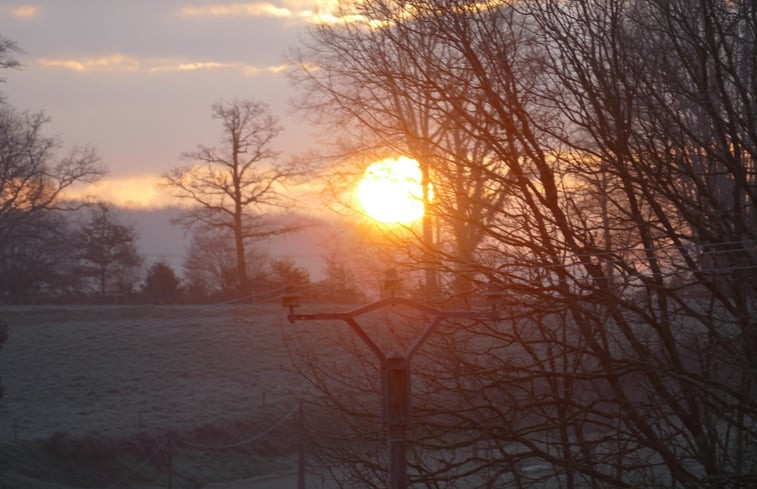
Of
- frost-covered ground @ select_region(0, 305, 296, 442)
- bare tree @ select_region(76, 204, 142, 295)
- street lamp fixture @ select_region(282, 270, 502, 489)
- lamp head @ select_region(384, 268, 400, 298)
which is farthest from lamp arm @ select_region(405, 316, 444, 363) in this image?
bare tree @ select_region(76, 204, 142, 295)

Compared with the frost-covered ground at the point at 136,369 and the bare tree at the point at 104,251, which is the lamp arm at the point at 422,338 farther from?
the bare tree at the point at 104,251

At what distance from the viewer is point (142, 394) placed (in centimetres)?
3023

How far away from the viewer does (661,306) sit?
865 cm

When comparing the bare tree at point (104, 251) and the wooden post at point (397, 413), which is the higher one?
the bare tree at point (104, 251)

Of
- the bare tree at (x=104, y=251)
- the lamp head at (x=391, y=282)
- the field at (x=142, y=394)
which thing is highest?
the bare tree at (x=104, y=251)

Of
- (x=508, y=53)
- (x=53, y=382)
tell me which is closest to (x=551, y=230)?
(x=508, y=53)

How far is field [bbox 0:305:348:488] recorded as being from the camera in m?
24.2

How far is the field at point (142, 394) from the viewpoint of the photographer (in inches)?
951

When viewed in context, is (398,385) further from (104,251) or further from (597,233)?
(104,251)

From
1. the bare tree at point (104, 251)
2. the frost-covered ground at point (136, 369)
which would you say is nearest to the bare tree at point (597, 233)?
the frost-covered ground at point (136, 369)

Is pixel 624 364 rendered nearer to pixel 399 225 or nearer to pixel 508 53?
pixel 399 225

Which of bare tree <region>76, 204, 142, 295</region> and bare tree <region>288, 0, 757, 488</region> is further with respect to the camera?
bare tree <region>76, 204, 142, 295</region>

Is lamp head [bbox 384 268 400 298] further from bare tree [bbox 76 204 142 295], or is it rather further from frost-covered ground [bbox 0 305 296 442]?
bare tree [bbox 76 204 142 295]

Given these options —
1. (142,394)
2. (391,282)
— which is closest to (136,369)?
(142,394)
